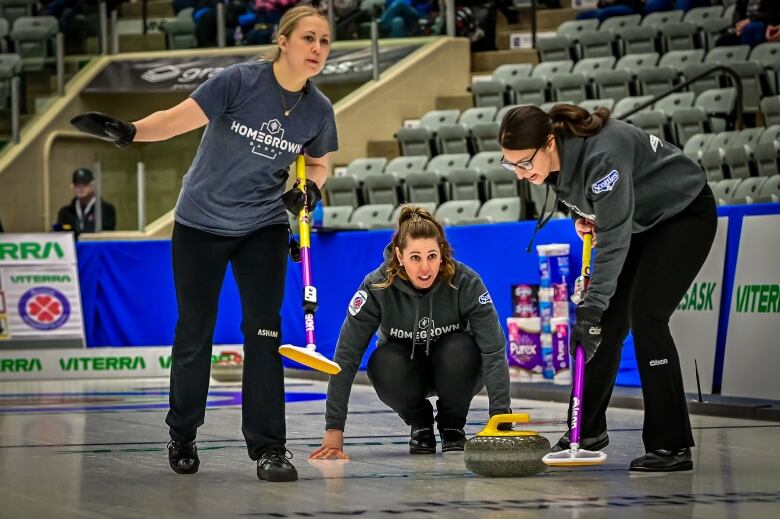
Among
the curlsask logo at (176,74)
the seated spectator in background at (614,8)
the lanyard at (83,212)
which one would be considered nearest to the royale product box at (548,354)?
the lanyard at (83,212)

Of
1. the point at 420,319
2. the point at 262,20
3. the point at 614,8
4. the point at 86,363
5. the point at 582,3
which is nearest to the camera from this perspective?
the point at 420,319

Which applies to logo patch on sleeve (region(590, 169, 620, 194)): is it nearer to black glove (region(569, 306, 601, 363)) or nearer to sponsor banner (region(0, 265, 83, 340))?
black glove (region(569, 306, 601, 363))

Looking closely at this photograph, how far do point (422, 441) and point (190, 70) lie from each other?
13.7 m

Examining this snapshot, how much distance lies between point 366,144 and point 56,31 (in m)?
4.77

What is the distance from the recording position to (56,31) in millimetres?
18469

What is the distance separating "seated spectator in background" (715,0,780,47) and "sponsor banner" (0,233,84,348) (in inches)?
292

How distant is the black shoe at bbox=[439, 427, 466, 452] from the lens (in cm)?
586

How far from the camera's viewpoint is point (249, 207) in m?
4.99

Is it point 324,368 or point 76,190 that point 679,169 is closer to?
point 324,368

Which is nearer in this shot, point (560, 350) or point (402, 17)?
point (560, 350)

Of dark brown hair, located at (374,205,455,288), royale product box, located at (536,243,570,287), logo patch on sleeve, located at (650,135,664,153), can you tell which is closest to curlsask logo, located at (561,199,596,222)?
logo patch on sleeve, located at (650,135,664,153)

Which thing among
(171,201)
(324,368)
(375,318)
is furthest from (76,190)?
(324,368)

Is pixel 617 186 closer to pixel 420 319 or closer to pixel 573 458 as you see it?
pixel 573 458

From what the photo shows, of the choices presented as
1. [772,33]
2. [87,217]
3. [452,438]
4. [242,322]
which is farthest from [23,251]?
[772,33]
